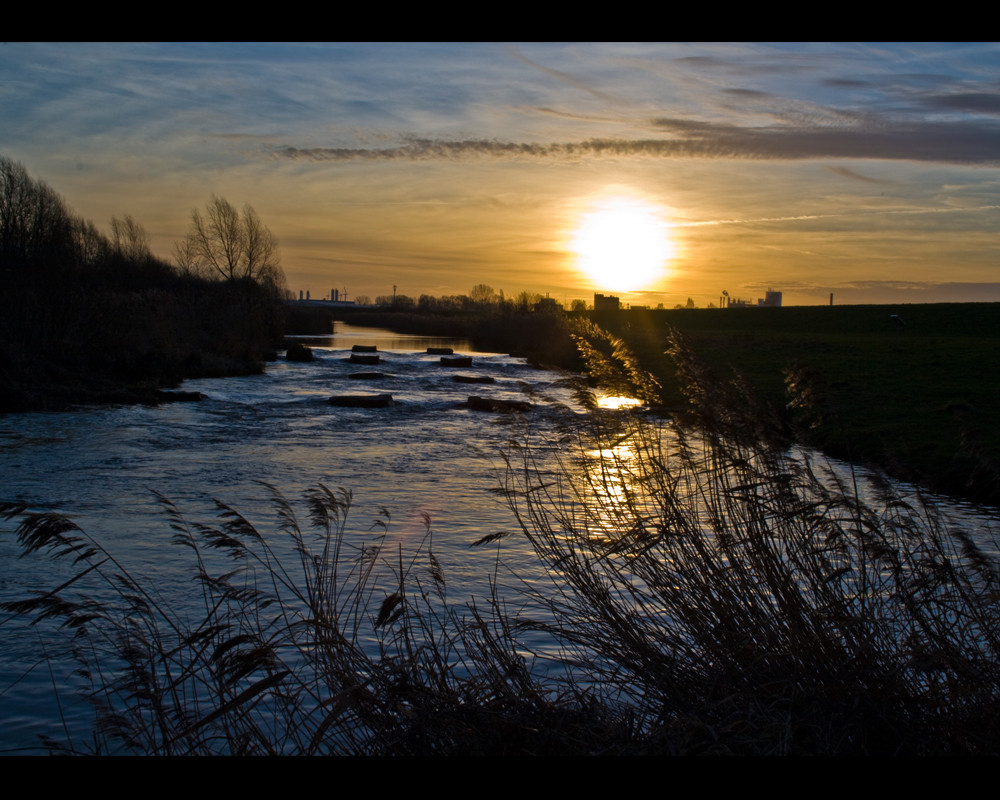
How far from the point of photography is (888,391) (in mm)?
19766

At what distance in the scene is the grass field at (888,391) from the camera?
438 cm

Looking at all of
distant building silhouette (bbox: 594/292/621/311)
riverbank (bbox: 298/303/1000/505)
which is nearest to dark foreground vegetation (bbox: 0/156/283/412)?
riverbank (bbox: 298/303/1000/505)

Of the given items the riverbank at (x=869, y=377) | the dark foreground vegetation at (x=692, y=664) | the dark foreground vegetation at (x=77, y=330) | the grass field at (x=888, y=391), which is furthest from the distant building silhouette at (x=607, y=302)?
the dark foreground vegetation at (x=692, y=664)

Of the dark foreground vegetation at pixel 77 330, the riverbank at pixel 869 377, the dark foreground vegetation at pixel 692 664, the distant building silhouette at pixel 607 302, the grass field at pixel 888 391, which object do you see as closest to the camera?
the dark foreground vegetation at pixel 692 664

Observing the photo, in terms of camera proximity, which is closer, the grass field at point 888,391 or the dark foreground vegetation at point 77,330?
the grass field at point 888,391

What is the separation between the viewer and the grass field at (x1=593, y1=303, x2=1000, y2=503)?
173 inches

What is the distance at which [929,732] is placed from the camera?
3.20 m

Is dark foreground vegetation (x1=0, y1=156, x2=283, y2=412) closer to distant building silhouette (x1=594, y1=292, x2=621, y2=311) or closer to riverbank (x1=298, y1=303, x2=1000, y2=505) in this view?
riverbank (x1=298, y1=303, x2=1000, y2=505)

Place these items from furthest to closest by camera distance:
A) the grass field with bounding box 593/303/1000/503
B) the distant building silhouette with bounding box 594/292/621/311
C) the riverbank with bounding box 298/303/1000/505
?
the distant building silhouette with bounding box 594/292/621/311 → the riverbank with bounding box 298/303/1000/505 → the grass field with bounding box 593/303/1000/503

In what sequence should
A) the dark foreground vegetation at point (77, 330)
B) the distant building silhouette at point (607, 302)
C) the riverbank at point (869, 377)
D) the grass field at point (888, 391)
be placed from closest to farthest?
the grass field at point (888, 391) → the riverbank at point (869, 377) → the dark foreground vegetation at point (77, 330) → the distant building silhouette at point (607, 302)

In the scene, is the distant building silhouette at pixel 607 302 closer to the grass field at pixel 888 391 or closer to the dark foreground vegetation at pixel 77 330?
the grass field at pixel 888 391
